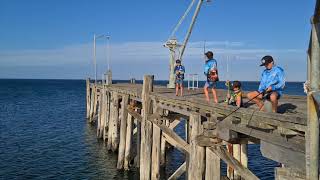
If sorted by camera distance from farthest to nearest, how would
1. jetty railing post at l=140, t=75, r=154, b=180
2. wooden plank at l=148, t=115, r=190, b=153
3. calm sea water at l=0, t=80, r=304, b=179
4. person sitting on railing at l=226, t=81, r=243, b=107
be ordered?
calm sea water at l=0, t=80, r=304, b=179 < jetty railing post at l=140, t=75, r=154, b=180 < wooden plank at l=148, t=115, r=190, b=153 < person sitting on railing at l=226, t=81, r=243, b=107

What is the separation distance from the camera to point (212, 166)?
327 inches

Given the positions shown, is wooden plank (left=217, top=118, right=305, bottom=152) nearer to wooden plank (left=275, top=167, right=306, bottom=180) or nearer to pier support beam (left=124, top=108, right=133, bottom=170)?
wooden plank (left=275, top=167, right=306, bottom=180)

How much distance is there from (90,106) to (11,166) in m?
18.8

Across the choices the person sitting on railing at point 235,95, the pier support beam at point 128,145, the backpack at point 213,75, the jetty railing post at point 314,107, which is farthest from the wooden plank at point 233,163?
the pier support beam at point 128,145

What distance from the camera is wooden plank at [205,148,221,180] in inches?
324

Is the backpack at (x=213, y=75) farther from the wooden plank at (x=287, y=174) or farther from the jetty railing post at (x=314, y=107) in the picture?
the jetty railing post at (x=314, y=107)

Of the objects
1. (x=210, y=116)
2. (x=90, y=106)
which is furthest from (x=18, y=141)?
(x=210, y=116)

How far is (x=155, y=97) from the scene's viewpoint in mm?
13203

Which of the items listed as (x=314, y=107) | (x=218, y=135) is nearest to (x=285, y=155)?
(x=314, y=107)

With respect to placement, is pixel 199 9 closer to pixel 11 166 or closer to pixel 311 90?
pixel 11 166

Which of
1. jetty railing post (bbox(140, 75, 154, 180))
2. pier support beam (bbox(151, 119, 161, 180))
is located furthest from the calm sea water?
pier support beam (bbox(151, 119, 161, 180))

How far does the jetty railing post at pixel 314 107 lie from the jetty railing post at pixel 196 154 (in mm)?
3969

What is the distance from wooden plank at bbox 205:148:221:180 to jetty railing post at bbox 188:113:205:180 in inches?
5.5

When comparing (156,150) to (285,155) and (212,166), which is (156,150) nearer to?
(212,166)
